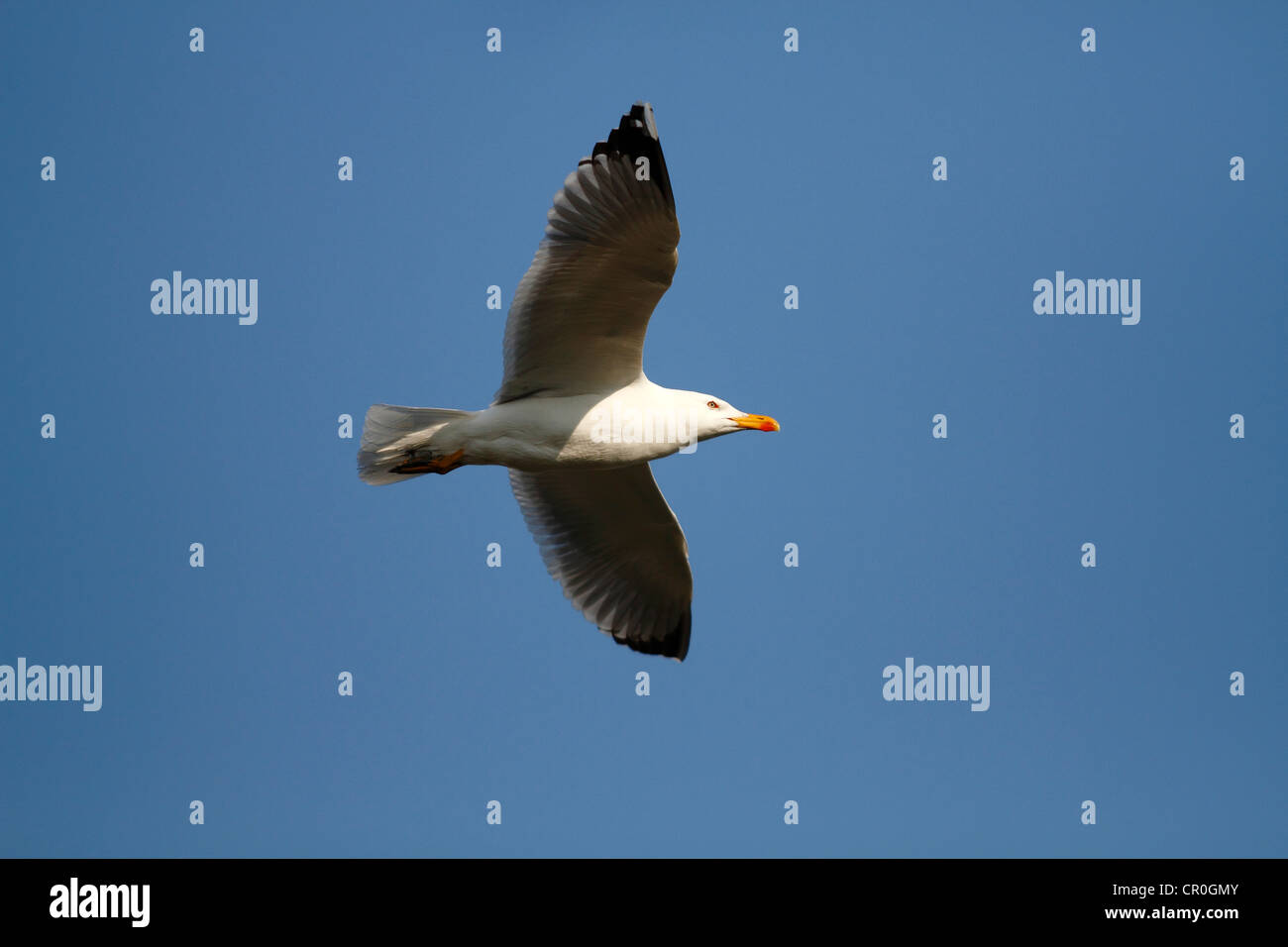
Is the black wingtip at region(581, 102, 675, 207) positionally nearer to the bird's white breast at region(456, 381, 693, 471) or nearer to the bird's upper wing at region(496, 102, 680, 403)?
the bird's upper wing at region(496, 102, 680, 403)

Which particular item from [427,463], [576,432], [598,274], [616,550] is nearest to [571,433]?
[576,432]

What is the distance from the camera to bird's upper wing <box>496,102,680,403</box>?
29.6 feet

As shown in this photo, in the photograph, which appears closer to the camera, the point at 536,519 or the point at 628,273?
the point at 628,273

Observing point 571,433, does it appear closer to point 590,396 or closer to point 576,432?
point 576,432

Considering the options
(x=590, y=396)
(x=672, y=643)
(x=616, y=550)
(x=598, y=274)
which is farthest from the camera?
(x=672, y=643)

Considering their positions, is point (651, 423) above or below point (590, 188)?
below

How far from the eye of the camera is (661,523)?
1130 centimetres

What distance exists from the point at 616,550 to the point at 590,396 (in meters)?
1.82

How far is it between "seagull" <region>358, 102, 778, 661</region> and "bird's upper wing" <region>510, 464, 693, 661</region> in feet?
0.05

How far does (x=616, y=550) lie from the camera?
1156 centimetres

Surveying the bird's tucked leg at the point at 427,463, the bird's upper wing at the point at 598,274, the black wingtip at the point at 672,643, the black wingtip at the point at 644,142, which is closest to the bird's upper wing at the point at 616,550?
the black wingtip at the point at 672,643
